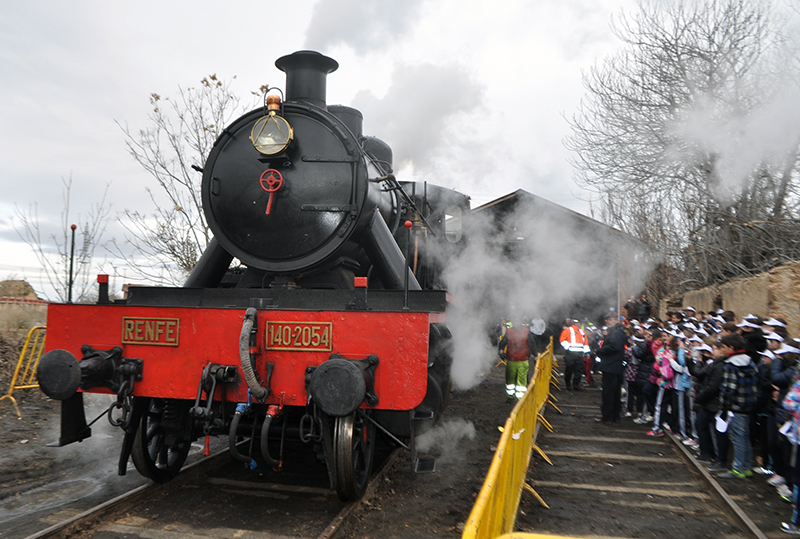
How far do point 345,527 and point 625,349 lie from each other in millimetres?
5746

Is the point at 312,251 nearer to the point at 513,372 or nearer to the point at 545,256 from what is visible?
the point at 513,372

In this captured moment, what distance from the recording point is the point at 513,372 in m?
8.63

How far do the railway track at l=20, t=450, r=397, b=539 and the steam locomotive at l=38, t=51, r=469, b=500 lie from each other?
233 mm

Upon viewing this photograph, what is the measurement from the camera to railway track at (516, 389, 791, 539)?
12.8ft

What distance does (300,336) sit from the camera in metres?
3.41

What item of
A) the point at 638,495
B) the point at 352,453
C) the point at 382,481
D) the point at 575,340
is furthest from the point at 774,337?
the point at 575,340

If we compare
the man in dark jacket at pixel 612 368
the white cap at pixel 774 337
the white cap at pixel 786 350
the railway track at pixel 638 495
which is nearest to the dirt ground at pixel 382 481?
the railway track at pixel 638 495

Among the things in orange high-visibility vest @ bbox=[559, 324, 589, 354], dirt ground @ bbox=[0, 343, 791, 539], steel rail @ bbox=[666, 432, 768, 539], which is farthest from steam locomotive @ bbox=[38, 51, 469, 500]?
orange high-visibility vest @ bbox=[559, 324, 589, 354]

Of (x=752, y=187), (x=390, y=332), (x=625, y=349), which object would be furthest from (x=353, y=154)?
(x=752, y=187)

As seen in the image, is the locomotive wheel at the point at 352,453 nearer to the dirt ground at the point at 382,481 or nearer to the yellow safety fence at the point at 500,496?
the dirt ground at the point at 382,481

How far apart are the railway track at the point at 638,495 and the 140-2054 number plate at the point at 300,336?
6.54 ft

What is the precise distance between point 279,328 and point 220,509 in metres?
1.44

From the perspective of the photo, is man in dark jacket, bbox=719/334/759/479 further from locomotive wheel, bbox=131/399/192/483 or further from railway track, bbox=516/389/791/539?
locomotive wheel, bbox=131/399/192/483

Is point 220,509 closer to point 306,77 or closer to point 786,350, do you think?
point 306,77
